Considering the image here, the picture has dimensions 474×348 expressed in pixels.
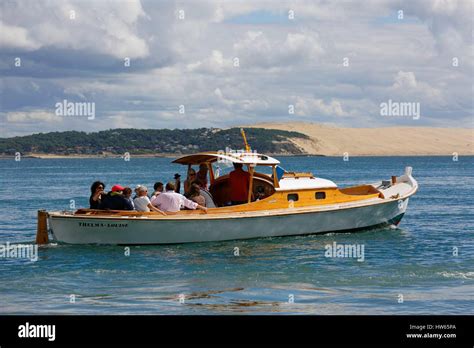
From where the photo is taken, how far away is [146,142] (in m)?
183

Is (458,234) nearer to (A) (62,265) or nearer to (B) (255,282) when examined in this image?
(B) (255,282)

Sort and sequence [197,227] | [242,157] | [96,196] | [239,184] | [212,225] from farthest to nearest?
[239,184], [242,157], [212,225], [197,227], [96,196]

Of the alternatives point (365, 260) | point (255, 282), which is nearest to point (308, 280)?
point (255, 282)

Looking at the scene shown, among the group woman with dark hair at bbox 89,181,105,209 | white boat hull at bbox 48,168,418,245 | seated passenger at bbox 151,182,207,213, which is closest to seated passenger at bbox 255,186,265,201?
white boat hull at bbox 48,168,418,245

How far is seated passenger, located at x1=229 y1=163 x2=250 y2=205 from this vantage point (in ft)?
69.7

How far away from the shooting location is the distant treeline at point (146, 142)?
568 ft

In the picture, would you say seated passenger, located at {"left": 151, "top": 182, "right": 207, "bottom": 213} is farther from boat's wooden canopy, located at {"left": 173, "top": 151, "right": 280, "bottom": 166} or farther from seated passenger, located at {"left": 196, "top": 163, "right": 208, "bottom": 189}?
boat's wooden canopy, located at {"left": 173, "top": 151, "right": 280, "bottom": 166}

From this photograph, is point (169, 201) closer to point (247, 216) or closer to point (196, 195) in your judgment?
point (196, 195)

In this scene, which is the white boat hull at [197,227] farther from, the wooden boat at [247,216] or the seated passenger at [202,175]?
the seated passenger at [202,175]

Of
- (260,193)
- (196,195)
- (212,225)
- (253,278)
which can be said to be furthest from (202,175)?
(253,278)

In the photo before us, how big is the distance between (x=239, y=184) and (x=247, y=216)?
115 cm

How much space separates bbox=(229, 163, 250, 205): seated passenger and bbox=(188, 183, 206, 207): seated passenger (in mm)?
1173

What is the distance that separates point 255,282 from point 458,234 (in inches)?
413

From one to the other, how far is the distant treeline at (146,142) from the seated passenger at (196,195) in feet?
475
